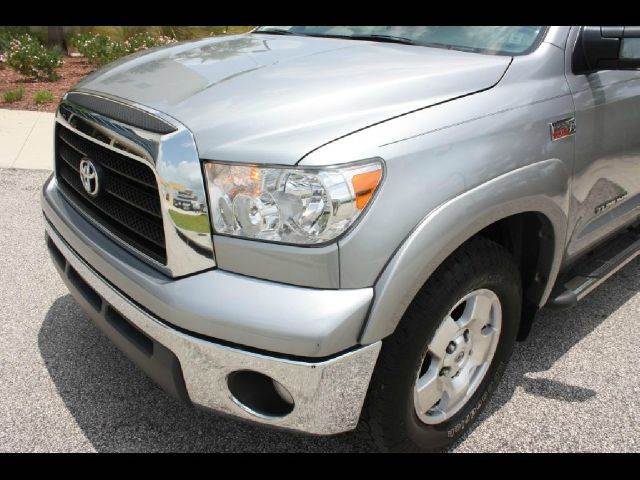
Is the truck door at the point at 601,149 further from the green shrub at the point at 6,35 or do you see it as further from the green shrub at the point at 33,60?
the green shrub at the point at 6,35

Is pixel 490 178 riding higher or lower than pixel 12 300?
higher

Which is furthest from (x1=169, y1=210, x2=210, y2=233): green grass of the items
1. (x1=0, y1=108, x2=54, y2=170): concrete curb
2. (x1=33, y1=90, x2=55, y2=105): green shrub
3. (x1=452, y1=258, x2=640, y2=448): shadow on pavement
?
(x1=33, y1=90, x2=55, y2=105): green shrub

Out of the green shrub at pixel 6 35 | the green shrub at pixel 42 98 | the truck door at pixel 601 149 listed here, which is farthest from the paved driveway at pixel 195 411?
the green shrub at pixel 6 35

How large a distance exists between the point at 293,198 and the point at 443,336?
0.76m

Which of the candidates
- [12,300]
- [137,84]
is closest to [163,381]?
[137,84]

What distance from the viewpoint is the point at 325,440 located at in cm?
228

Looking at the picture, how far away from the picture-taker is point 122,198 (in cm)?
194

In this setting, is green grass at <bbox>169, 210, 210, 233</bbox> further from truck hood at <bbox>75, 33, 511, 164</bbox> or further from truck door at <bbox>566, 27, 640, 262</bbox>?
truck door at <bbox>566, 27, 640, 262</bbox>

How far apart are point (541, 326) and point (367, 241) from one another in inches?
74.1

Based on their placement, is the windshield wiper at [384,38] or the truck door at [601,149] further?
the windshield wiper at [384,38]

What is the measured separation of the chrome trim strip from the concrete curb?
4185 millimetres

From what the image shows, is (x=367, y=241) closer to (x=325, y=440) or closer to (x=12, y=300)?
(x=325, y=440)

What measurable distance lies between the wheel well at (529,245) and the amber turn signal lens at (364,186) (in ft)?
2.28

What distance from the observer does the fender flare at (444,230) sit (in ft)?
5.38
